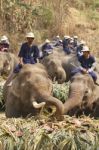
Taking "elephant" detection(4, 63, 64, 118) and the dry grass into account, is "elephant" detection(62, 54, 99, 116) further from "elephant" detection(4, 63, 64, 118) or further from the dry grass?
the dry grass

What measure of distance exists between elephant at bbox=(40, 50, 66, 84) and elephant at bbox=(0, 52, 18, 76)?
3.84ft

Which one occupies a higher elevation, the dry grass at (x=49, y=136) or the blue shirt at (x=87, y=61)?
the blue shirt at (x=87, y=61)

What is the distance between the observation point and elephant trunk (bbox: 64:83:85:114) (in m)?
12.5

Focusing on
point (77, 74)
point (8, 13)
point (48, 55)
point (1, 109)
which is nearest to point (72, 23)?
point (8, 13)

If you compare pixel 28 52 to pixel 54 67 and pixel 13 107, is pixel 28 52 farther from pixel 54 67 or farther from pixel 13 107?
pixel 54 67

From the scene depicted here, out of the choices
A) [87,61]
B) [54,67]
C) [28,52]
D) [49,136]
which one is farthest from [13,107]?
[54,67]

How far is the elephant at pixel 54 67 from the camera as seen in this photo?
21.8 metres

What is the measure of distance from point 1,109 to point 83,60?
3.04 metres

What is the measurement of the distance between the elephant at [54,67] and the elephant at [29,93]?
776 centimetres

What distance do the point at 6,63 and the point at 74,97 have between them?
9799 millimetres

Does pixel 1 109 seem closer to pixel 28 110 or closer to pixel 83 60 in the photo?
pixel 83 60

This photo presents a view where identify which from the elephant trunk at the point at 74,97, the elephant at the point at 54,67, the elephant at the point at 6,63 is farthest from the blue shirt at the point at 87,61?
the elephant at the point at 6,63

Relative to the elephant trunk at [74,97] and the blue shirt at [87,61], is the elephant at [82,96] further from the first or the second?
the blue shirt at [87,61]

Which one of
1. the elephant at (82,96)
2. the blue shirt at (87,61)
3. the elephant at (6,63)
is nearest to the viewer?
the elephant at (82,96)
